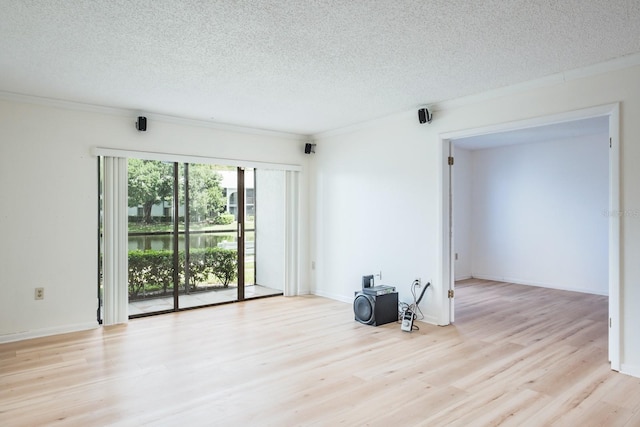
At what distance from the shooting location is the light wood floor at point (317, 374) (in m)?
2.53

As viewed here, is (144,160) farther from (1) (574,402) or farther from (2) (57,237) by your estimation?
(1) (574,402)

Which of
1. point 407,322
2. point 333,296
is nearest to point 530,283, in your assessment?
point 333,296

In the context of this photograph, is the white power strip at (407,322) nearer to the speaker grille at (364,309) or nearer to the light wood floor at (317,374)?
the light wood floor at (317,374)

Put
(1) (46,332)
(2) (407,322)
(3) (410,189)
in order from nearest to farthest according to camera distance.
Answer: (1) (46,332) → (2) (407,322) → (3) (410,189)

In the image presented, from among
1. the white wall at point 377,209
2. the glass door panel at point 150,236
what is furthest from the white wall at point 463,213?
the glass door panel at point 150,236

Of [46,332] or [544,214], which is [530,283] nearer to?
[544,214]

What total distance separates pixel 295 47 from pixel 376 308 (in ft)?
9.46

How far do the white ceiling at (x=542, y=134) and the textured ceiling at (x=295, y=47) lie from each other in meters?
2.18

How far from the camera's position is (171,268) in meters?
5.15

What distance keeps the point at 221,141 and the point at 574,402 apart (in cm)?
468

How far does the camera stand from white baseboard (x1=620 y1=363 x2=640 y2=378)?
3.07 m

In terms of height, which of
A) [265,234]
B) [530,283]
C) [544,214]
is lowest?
[530,283]

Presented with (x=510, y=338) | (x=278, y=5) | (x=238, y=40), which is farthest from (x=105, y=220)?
(x=510, y=338)

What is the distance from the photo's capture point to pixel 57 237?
168 inches
